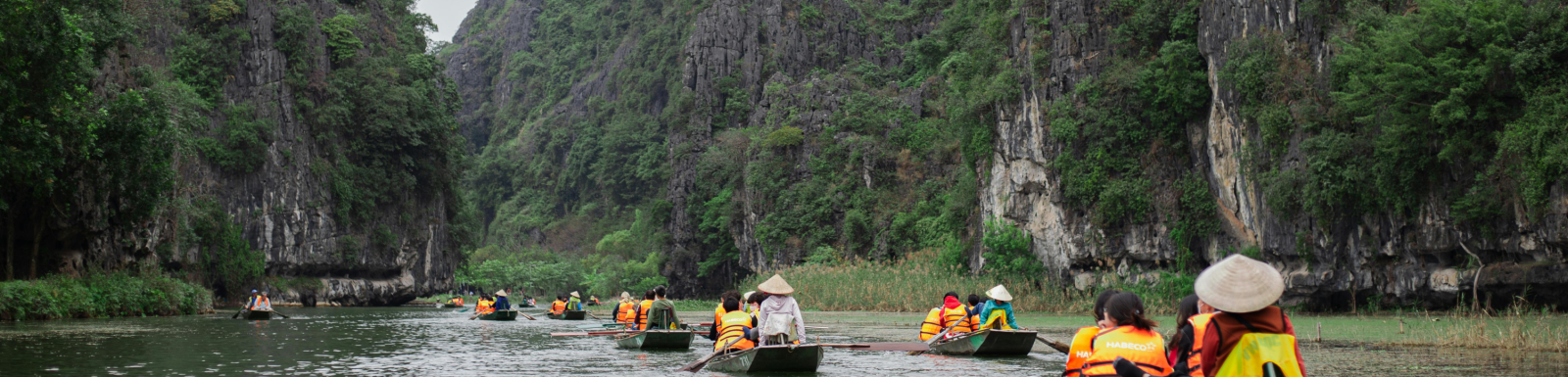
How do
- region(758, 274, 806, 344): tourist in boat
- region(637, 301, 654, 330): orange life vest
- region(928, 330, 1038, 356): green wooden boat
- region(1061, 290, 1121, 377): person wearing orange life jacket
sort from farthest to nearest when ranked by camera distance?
region(637, 301, 654, 330): orange life vest
region(928, 330, 1038, 356): green wooden boat
region(758, 274, 806, 344): tourist in boat
region(1061, 290, 1121, 377): person wearing orange life jacket

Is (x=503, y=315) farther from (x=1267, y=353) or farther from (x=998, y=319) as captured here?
(x=1267, y=353)

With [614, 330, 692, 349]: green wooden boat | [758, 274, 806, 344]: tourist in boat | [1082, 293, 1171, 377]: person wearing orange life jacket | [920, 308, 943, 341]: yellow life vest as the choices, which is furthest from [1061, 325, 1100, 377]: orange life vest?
[614, 330, 692, 349]: green wooden boat

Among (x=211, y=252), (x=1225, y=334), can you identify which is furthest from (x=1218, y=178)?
(x=211, y=252)

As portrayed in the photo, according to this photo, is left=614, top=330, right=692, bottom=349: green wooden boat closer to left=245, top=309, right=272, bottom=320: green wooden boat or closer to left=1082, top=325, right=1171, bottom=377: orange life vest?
left=1082, top=325, right=1171, bottom=377: orange life vest

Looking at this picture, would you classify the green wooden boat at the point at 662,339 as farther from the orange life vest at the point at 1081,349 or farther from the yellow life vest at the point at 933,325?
the orange life vest at the point at 1081,349

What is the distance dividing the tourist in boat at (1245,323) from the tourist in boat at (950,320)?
10.7 meters

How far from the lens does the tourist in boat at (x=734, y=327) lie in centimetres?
1296

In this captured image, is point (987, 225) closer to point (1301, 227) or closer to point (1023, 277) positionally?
point (1023, 277)

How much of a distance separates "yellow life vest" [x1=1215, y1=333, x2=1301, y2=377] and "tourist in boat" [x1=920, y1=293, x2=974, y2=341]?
10774 millimetres

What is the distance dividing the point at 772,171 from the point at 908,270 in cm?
2174

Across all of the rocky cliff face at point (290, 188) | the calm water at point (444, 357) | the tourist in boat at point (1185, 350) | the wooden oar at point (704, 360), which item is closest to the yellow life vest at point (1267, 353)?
the tourist in boat at point (1185, 350)

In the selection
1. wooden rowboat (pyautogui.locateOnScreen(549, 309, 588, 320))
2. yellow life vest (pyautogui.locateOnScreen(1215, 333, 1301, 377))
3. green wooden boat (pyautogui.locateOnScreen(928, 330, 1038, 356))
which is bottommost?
green wooden boat (pyautogui.locateOnScreen(928, 330, 1038, 356))

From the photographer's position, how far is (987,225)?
1478 inches

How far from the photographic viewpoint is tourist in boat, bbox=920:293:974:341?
15.9 meters
